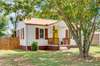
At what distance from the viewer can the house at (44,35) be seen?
28.5 m

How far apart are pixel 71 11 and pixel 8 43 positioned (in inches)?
629

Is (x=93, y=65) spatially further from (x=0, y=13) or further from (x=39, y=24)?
(x=39, y=24)

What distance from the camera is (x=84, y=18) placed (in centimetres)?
1666

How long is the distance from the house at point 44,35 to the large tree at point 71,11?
10.5m

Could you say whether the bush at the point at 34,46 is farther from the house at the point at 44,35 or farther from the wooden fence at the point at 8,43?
the wooden fence at the point at 8,43

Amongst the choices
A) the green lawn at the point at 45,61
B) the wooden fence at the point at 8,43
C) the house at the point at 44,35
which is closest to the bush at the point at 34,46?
the house at the point at 44,35

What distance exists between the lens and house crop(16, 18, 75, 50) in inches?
1123

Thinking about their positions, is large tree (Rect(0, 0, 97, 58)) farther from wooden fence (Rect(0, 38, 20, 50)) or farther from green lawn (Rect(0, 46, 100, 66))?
wooden fence (Rect(0, 38, 20, 50))

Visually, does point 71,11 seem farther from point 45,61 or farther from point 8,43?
point 8,43

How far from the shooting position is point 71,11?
1573 centimetres

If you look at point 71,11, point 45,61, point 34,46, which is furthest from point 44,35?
point 45,61

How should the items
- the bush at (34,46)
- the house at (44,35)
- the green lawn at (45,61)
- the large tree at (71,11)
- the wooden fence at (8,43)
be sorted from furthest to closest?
the wooden fence at (8,43)
the house at (44,35)
the bush at (34,46)
the large tree at (71,11)
the green lawn at (45,61)

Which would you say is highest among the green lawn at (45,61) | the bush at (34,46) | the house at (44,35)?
the house at (44,35)

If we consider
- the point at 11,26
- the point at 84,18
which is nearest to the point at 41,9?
the point at 84,18
